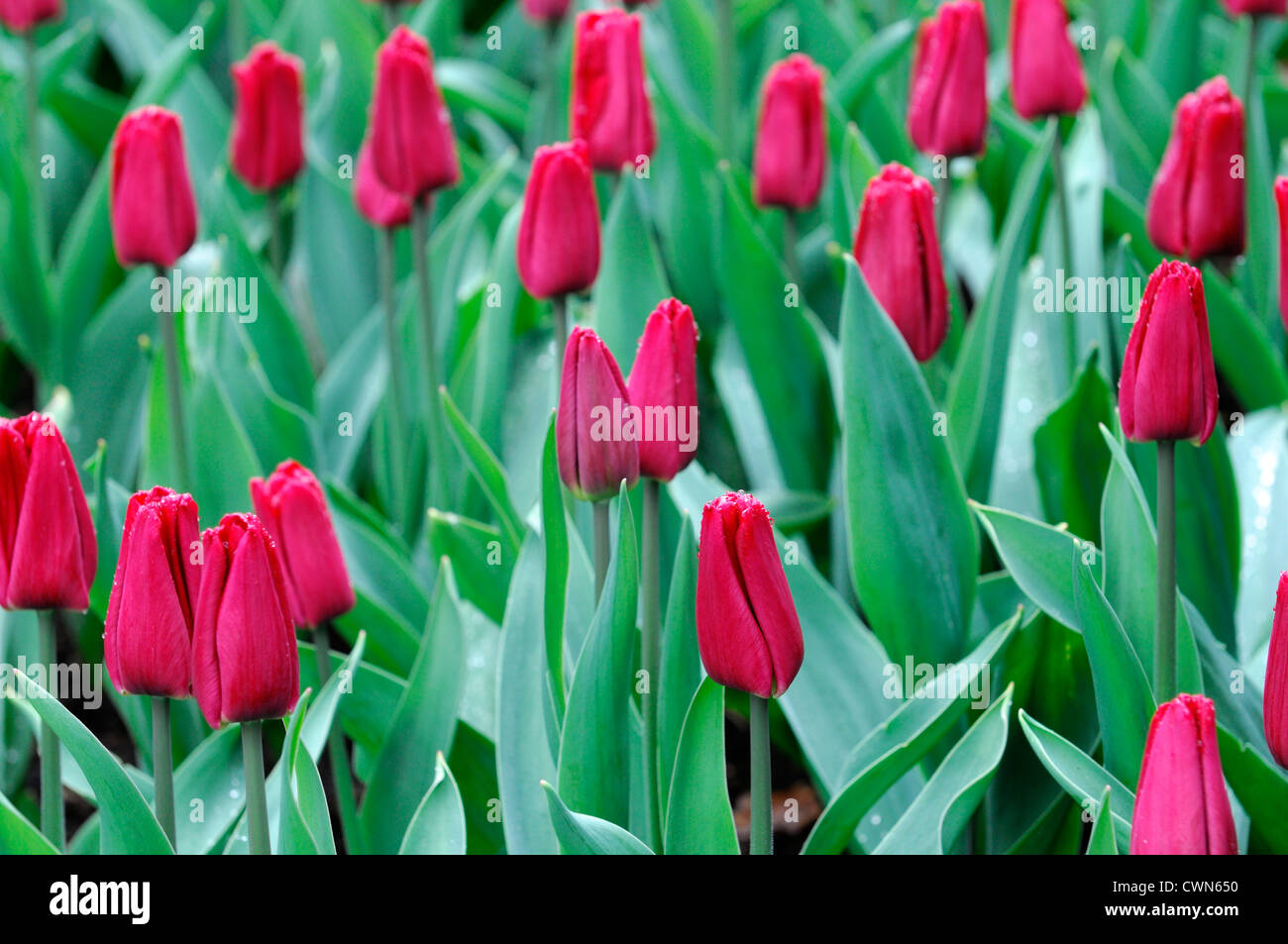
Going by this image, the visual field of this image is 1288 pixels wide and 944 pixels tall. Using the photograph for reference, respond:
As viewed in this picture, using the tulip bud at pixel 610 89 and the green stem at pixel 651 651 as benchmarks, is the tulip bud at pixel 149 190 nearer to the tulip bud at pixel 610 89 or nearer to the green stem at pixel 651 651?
the tulip bud at pixel 610 89

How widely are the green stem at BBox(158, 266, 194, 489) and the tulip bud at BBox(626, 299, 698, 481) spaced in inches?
24.0

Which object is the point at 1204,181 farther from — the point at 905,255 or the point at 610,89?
the point at 610,89

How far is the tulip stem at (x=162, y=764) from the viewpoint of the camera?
1081 mm

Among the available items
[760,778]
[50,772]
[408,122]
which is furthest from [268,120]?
[760,778]

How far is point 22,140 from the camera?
7.95 ft

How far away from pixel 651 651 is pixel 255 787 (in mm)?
352

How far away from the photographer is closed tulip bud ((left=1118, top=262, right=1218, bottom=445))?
107 centimetres

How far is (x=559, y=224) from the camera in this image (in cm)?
139

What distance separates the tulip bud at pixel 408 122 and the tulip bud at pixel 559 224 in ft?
0.85

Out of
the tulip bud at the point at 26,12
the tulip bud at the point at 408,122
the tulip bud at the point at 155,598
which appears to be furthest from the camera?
the tulip bud at the point at 26,12

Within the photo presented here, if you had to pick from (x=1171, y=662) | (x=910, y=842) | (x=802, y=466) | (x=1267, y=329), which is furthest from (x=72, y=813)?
(x=1267, y=329)

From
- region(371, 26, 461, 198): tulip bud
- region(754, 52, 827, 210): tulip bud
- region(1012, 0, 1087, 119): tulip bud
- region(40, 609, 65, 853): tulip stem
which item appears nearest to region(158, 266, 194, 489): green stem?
region(371, 26, 461, 198): tulip bud

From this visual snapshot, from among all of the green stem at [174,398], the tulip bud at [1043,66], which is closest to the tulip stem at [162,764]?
the green stem at [174,398]

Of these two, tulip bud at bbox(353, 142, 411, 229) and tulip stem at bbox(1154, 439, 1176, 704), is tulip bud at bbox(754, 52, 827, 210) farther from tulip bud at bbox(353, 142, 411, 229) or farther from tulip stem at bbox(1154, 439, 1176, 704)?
tulip stem at bbox(1154, 439, 1176, 704)
